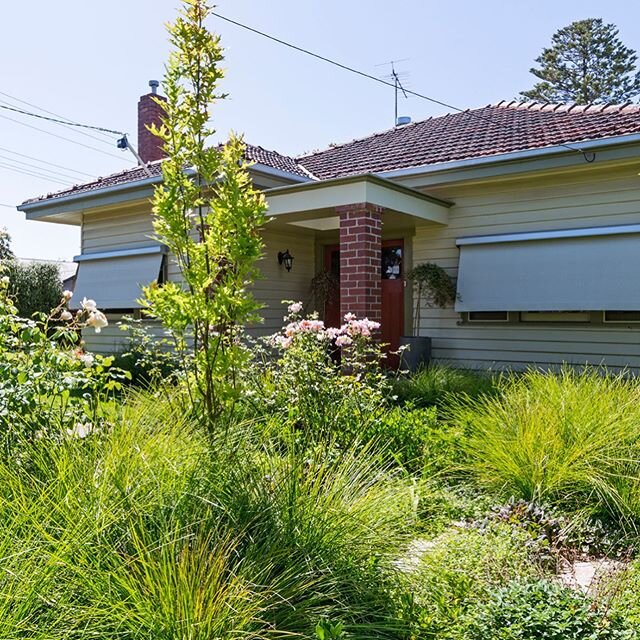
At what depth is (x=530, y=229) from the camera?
768 centimetres

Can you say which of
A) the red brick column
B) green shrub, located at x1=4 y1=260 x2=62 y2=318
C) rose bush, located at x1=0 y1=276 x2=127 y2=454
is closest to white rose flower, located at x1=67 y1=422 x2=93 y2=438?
rose bush, located at x1=0 y1=276 x2=127 y2=454

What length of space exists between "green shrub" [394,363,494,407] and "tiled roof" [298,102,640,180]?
307 centimetres

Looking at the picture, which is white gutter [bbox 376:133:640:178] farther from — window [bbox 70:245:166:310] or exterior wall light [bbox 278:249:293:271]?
window [bbox 70:245:166:310]

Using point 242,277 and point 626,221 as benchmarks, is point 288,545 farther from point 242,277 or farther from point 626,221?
point 626,221

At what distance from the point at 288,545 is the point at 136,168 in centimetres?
1174

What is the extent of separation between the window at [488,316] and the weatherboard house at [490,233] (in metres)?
0.02

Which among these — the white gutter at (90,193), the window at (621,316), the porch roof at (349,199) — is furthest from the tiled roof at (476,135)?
the white gutter at (90,193)

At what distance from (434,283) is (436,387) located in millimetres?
2272

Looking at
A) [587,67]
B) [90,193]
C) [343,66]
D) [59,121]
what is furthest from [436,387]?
[587,67]

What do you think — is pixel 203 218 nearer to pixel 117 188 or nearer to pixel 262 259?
pixel 262 259

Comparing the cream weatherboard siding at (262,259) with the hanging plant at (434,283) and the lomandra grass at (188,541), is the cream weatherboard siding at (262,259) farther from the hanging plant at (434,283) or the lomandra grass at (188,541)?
the lomandra grass at (188,541)

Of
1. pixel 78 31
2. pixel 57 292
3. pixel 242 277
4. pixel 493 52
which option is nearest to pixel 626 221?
pixel 242 277

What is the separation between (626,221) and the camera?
23.0 feet

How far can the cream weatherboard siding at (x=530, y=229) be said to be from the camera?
23.3ft
